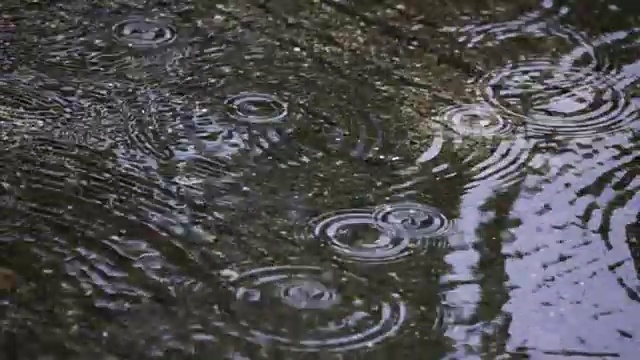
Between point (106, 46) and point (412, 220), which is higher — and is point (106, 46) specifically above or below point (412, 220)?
below

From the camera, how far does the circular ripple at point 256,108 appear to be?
2213 millimetres

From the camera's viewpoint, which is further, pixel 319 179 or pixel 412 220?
pixel 319 179

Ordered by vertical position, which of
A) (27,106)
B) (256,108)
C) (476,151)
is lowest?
(27,106)

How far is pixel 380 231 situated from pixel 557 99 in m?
0.69

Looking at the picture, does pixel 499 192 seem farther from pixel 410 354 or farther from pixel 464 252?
pixel 410 354

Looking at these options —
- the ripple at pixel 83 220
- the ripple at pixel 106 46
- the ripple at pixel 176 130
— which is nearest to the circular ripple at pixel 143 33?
the ripple at pixel 106 46

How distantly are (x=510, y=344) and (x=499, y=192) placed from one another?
1.48 feet

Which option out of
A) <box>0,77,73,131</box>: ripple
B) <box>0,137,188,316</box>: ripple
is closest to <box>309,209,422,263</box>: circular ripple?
<box>0,137,188,316</box>: ripple

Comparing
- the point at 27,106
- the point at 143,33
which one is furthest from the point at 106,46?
the point at 27,106

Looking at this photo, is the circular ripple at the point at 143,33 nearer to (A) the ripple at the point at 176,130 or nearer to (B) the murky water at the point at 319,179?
(B) the murky water at the point at 319,179

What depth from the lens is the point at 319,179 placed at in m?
2.03

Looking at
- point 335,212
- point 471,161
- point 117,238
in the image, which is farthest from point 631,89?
point 117,238

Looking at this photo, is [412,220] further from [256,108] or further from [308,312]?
[256,108]

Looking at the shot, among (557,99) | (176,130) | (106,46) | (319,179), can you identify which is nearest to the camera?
(319,179)
